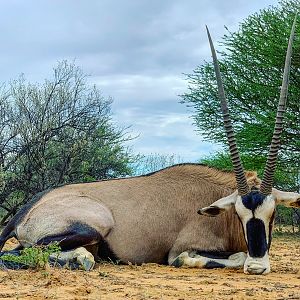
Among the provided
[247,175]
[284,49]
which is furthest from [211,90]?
[247,175]

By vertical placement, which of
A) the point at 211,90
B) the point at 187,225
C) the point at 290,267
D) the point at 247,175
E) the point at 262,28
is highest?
the point at 262,28

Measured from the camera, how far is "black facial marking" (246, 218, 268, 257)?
6.29 meters

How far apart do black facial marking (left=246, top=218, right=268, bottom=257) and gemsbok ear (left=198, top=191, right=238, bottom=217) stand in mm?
534

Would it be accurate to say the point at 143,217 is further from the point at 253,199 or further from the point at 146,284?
the point at 146,284

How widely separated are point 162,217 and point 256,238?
1238mm

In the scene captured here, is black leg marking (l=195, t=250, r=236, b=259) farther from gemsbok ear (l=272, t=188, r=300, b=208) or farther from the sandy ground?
gemsbok ear (l=272, t=188, r=300, b=208)

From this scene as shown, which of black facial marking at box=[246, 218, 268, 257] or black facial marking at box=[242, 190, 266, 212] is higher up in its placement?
black facial marking at box=[242, 190, 266, 212]

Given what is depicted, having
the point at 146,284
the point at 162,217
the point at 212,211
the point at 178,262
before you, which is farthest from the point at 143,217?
the point at 146,284

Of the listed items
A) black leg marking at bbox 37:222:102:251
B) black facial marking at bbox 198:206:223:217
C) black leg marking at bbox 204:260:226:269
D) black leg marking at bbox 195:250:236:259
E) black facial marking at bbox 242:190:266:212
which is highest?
black facial marking at bbox 242:190:266:212

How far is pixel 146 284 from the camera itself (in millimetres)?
5219

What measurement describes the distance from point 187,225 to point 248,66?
13.4 m

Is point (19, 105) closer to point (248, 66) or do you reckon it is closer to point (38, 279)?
point (248, 66)

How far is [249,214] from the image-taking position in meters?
6.50

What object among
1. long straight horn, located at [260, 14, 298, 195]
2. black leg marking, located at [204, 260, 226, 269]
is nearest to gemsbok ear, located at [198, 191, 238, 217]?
long straight horn, located at [260, 14, 298, 195]
